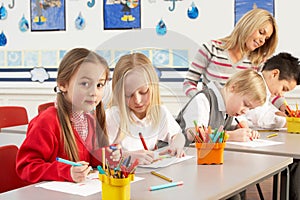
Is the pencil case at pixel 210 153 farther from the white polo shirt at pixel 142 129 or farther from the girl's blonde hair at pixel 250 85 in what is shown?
the girl's blonde hair at pixel 250 85

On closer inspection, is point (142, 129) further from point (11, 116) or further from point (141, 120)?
point (11, 116)

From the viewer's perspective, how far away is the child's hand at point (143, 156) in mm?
1949

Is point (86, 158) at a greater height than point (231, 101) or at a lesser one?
lesser

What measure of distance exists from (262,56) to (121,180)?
195 centimetres

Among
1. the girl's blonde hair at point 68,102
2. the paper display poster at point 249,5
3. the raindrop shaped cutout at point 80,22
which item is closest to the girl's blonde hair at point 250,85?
the girl's blonde hair at point 68,102

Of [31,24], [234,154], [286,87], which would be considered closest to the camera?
[234,154]

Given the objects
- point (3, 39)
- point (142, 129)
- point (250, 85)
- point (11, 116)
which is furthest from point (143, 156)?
point (3, 39)

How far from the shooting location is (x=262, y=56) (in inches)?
127

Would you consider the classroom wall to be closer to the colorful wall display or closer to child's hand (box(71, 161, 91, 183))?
the colorful wall display

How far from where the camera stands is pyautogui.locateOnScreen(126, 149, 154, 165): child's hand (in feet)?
6.39

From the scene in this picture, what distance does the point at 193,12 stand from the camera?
15.4 feet

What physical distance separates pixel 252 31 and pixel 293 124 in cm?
60

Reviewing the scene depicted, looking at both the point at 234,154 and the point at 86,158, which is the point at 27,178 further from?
the point at 234,154

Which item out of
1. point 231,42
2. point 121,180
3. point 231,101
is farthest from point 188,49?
point 231,42
